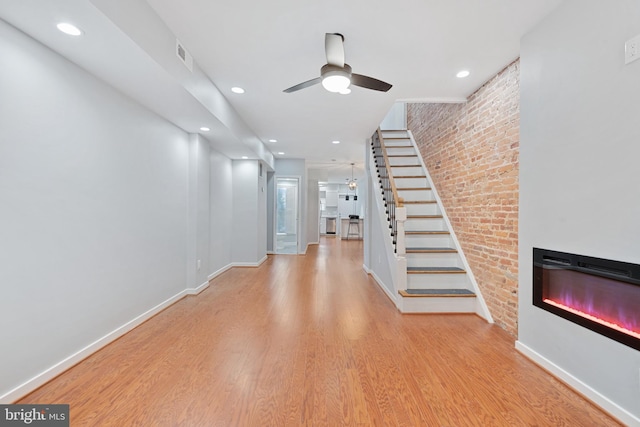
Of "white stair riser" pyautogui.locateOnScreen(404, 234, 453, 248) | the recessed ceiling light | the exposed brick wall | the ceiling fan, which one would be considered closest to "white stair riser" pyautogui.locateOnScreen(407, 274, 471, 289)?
the exposed brick wall

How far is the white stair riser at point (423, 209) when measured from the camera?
14.5 feet

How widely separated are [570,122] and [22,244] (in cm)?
375

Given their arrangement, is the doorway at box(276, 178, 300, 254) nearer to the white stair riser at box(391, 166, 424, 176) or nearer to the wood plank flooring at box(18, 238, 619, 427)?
the white stair riser at box(391, 166, 424, 176)

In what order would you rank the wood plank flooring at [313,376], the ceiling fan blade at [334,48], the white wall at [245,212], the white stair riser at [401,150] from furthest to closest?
the white wall at [245,212]
the white stair riser at [401,150]
the ceiling fan blade at [334,48]
the wood plank flooring at [313,376]

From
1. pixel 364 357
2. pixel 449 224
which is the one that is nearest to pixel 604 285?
pixel 364 357

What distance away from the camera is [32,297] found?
186cm

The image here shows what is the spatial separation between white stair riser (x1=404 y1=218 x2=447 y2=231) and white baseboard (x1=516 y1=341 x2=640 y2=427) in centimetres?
210

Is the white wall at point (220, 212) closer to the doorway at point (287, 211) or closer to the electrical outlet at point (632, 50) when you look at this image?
the doorway at point (287, 211)

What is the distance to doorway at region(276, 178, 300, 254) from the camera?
25.9ft

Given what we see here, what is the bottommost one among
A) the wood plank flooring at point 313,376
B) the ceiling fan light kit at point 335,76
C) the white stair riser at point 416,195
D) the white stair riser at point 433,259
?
the wood plank flooring at point 313,376

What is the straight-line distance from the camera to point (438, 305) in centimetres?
330

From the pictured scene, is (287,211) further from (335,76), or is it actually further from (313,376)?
(313,376)

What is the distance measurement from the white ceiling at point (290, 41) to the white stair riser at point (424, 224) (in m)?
1.73

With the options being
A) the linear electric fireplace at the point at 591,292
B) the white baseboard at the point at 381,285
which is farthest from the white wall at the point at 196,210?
the linear electric fireplace at the point at 591,292
